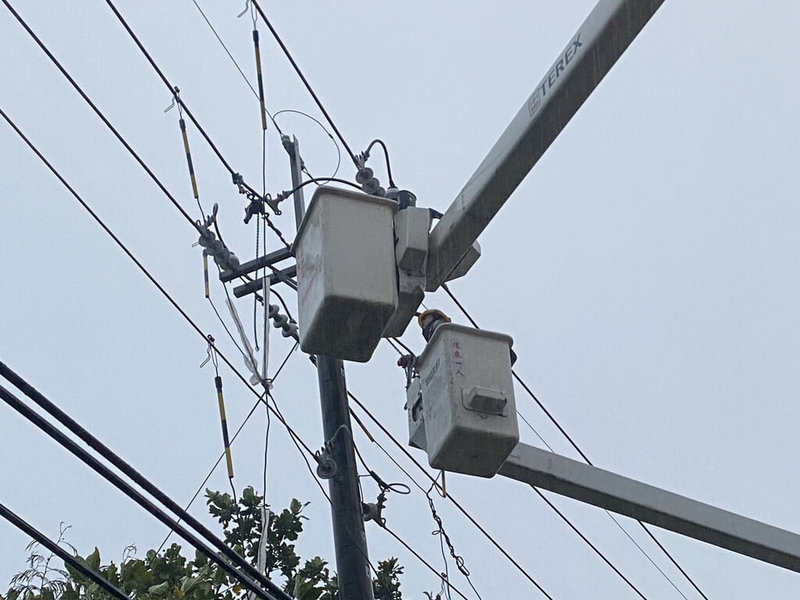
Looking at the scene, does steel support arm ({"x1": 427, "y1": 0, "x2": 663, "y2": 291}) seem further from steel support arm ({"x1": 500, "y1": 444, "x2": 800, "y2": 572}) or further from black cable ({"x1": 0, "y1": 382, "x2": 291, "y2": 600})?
black cable ({"x1": 0, "y1": 382, "x2": 291, "y2": 600})

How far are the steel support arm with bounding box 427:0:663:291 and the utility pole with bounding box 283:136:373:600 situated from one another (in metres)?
1.50

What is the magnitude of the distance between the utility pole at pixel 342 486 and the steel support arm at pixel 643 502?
1.50 meters

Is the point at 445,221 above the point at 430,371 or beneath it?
above

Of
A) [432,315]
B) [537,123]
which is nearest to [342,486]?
[432,315]

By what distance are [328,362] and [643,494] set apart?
2.61m

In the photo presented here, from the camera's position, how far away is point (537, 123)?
176 inches

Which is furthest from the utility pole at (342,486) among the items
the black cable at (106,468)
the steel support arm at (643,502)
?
the steel support arm at (643,502)

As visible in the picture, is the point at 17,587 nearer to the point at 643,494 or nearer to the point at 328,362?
the point at 328,362

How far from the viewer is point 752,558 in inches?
209

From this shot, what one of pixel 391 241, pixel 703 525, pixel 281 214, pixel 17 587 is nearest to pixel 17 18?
pixel 281 214

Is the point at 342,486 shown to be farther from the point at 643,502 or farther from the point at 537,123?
the point at 537,123

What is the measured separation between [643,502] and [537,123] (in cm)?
176

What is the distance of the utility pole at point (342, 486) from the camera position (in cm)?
626

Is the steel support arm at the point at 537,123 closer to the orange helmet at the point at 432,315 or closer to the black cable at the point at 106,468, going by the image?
the orange helmet at the point at 432,315
